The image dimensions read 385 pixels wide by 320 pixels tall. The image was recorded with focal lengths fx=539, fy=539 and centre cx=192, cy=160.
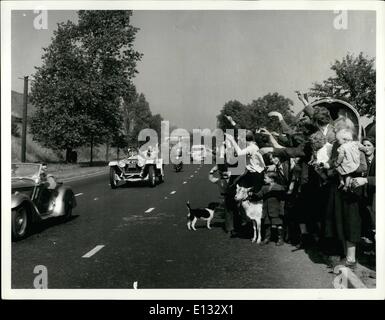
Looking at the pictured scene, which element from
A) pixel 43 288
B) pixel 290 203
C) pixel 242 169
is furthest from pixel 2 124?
pixel 290 203

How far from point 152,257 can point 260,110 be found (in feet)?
20.1

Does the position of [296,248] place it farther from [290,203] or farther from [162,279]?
[162,279]

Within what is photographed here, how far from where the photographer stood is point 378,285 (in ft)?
21.6

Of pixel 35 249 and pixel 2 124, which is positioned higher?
pixel 2 124

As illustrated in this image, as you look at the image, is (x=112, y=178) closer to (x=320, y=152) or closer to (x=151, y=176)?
(x=151, y=176)

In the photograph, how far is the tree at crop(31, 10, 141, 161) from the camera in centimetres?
1883

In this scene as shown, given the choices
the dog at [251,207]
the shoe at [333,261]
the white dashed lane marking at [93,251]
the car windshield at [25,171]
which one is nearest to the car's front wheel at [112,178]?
the car windshield at [25,171]

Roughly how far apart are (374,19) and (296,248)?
3.56m

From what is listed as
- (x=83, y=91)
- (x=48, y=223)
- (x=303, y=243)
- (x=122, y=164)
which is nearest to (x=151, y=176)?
(x=122, y=164)

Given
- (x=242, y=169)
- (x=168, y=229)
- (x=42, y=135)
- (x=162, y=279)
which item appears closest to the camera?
(x=162, y=279)

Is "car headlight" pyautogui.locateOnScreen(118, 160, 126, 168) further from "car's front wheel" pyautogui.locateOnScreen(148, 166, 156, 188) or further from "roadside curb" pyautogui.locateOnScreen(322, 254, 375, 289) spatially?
"roadside curb" pyautogui.locateOnScreen(322, 254, 375, 289)

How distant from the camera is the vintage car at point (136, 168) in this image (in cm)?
1931
